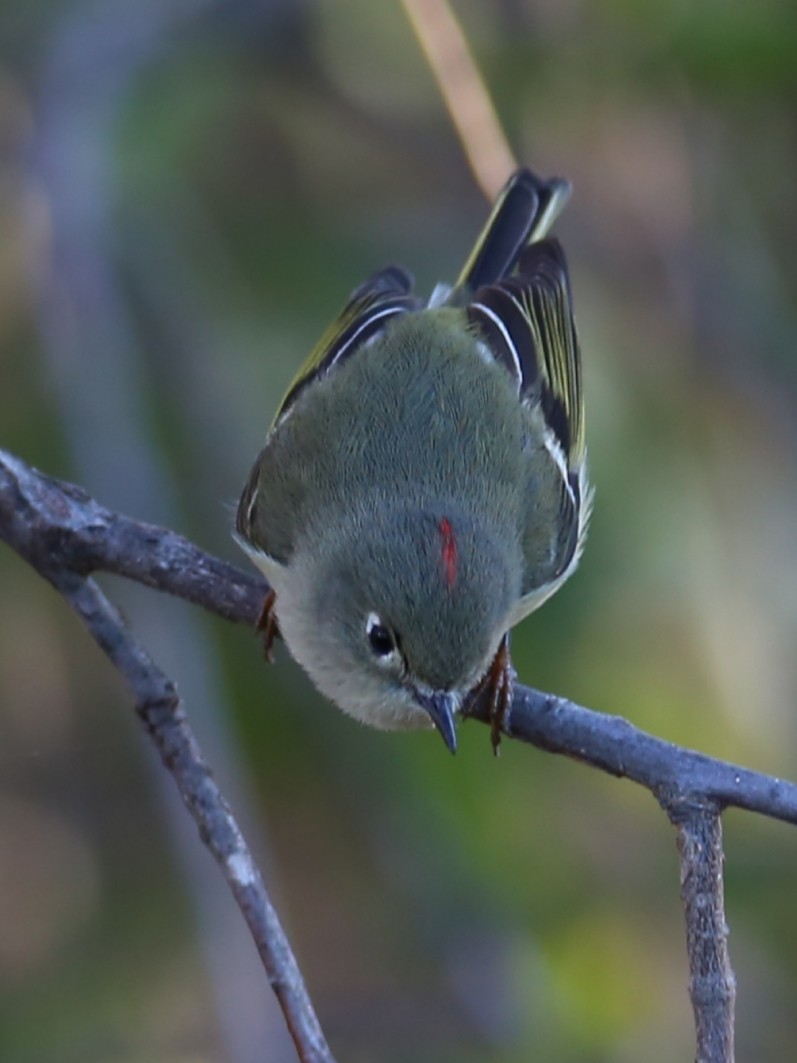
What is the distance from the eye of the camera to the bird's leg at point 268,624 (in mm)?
3010

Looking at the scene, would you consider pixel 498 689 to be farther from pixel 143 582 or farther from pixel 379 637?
pixel 143 582

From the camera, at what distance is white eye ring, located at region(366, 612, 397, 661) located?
283 cm

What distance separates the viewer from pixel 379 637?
2846 mm

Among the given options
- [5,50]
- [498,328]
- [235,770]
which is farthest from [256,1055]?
[5,50]

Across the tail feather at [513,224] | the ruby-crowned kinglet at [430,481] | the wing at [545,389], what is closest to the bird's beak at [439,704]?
the ruby-crowned kinglet at [430,481]

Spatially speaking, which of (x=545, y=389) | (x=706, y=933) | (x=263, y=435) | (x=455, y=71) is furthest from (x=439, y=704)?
(x=455, y=71)

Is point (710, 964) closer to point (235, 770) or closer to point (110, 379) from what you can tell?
point (235, 770)

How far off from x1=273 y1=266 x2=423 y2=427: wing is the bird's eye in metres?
0.90

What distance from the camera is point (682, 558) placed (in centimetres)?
422

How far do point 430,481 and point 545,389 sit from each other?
2.24 feet

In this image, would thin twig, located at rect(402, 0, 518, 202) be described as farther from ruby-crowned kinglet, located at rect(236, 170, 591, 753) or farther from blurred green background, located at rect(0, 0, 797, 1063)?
blurred green background, located at rect(0, 0, 797, 1063)

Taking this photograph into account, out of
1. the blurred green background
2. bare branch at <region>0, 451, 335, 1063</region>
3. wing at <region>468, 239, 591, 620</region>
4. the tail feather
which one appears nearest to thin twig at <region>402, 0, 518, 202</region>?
the tail feather

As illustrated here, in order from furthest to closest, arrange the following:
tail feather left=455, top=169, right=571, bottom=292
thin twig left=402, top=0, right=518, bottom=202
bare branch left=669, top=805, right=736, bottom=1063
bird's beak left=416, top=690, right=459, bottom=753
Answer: tail feather left=455, top=169, right=571, bottom=292
thin twig left=402, top=0, right=518, bottom=202
bird's beak left=416, top=690, right=459, bottom=753
bare branch left=669, top=805, right=736, bottom=1063

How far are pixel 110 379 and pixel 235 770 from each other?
0.89 metres
